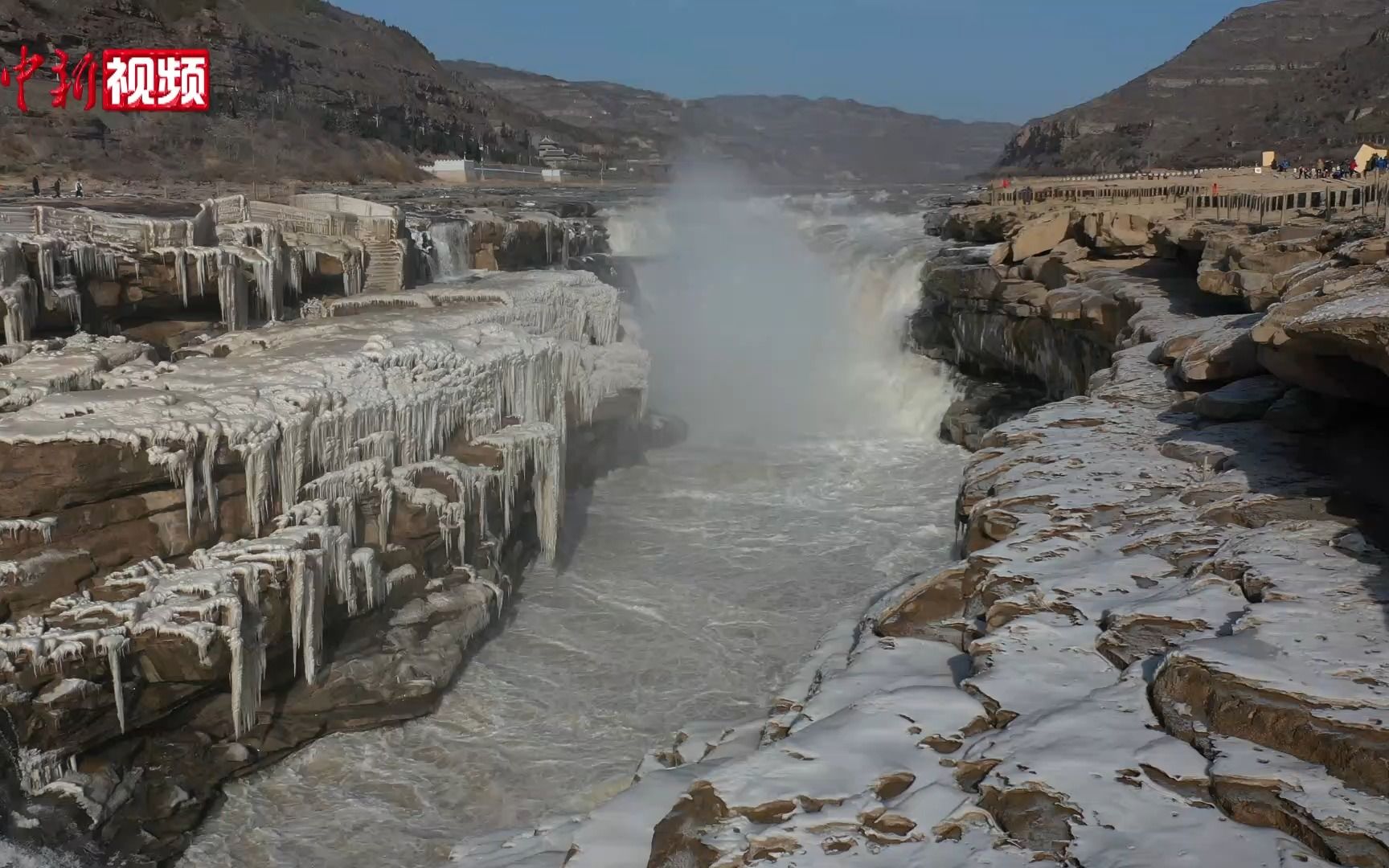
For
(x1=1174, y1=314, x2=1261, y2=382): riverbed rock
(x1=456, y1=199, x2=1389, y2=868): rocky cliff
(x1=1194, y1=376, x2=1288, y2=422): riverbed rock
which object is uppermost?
(x1=1174, y1=314, x2=1261, y2=382): riverbed rock

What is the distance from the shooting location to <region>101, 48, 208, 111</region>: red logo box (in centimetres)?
3275

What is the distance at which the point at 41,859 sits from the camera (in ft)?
23.1

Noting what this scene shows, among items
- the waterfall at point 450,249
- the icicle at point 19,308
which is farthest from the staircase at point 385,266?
the icicle at point 19,308

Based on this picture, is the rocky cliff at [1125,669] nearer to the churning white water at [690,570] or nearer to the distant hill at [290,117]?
the churning white water at [690,570]

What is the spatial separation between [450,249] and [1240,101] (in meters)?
67.1

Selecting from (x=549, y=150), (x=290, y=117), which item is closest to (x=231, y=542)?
(x=290, y=117)

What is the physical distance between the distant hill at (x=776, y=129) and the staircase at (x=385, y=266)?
7192 cm

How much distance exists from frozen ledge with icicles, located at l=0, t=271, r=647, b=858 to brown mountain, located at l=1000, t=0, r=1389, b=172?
44.9m

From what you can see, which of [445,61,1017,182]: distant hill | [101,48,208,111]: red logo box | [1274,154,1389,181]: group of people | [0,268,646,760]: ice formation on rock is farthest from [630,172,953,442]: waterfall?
[445,61,1017,182]: distant hill

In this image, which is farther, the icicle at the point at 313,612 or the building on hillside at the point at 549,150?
the building on hillside at the point at 549,150

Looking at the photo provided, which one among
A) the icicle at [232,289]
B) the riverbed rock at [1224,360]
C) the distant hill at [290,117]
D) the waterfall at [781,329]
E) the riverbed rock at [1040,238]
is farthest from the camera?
the distant hill at [290,117]

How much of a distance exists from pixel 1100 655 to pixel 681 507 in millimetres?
10254

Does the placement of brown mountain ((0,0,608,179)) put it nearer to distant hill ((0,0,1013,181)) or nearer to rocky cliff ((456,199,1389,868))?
distant hill ((0,0,1013,181))

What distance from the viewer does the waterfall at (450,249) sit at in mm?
18141
